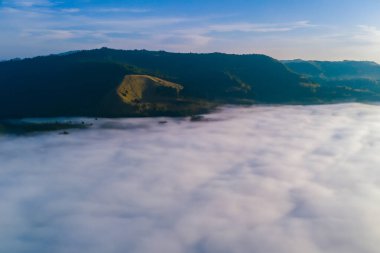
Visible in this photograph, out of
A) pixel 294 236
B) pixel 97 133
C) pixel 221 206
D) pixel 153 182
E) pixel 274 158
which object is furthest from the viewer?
pixel 97 133

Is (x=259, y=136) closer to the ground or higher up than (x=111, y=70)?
closer to the ground

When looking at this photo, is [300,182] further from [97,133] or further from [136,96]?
[136,96]

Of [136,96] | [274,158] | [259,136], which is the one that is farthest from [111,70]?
[274,158]

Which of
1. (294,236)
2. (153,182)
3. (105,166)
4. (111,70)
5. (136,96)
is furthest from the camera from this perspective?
(111,70)

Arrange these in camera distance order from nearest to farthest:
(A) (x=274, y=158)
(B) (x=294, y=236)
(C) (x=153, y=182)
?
(B) (x=294, y=236), (C) (x=153, y=182), (A) (x=274, y=158)

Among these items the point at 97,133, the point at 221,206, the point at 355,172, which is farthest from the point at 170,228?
the point at 97,133

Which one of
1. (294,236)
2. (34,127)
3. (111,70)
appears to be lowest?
(294,236)

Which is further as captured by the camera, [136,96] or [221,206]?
[136,96]

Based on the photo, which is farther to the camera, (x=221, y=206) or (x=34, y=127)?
(x=34, y=127)

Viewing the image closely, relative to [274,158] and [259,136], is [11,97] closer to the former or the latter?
[259,136]
